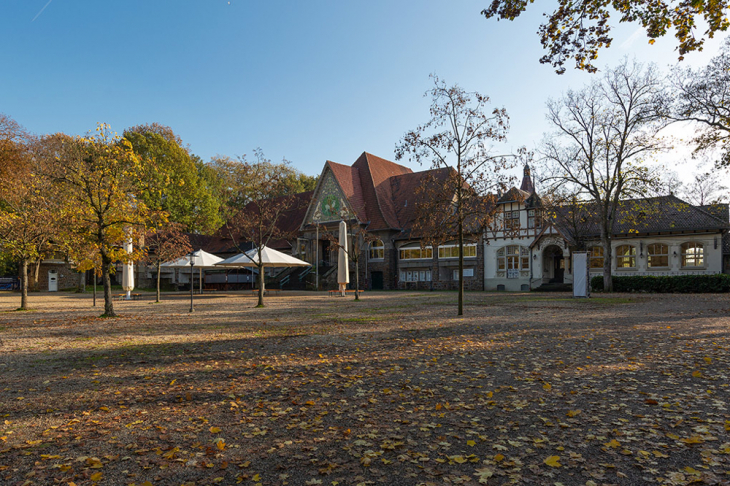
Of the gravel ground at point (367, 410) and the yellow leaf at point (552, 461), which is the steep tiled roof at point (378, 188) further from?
the yellow leaf at point (552, 461)

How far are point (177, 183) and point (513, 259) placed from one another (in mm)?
30505

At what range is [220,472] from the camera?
3.55 meters

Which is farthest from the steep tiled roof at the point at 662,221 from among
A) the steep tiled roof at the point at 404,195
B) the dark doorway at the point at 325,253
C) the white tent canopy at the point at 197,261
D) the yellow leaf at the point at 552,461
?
the yellow leaf at the point at 552,461

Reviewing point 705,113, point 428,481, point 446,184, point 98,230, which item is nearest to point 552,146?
A: point 705,113

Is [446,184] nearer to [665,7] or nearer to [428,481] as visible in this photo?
[665,7]

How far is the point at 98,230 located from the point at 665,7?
1519 cm

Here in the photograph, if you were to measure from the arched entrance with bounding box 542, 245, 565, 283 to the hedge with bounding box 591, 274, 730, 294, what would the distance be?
5.50 meters

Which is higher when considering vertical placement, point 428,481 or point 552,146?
point 552,146

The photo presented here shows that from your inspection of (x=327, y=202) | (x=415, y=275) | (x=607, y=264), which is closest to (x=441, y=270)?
(x=415, y=275)

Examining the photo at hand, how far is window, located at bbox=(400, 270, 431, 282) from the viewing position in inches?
1615

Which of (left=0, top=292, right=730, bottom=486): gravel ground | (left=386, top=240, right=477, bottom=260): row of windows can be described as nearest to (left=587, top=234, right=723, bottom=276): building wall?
(left=386, top=240, right=477, bottom=260): row of windows

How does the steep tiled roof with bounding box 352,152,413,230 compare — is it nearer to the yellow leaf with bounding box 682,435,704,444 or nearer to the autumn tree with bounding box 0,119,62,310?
the autumn tree with bounding box 0,119,62,310

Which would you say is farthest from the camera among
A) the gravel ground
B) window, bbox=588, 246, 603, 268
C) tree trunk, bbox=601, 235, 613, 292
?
window, bbox=588, 246, 603, 268

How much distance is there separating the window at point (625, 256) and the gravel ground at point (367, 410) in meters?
28.1
